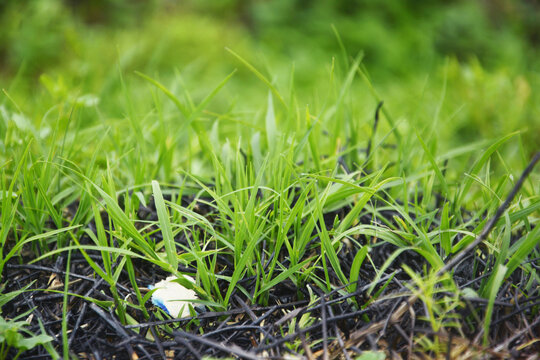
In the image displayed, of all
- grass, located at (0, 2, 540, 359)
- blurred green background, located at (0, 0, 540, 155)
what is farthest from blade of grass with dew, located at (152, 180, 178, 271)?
blurred green background, located at (0, 0, 540, 155)

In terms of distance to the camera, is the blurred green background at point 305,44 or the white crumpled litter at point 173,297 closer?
the white crumpled litter at point 173,297

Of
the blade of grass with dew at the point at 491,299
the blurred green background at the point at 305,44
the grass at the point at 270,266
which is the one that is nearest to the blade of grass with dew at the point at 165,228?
the grass at the point at 270,266

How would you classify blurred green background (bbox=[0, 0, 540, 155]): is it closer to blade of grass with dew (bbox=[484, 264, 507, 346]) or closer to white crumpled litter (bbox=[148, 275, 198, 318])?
blade of grass with dew (bbox=[484, 264, 507, 346])

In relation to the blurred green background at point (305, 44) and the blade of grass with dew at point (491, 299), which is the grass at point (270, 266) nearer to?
the blade of grass with dew at point (491, 299)

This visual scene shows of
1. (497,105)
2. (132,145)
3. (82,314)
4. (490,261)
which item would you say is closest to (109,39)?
(132,145)

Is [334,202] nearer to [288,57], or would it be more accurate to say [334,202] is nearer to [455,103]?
[455,103]
